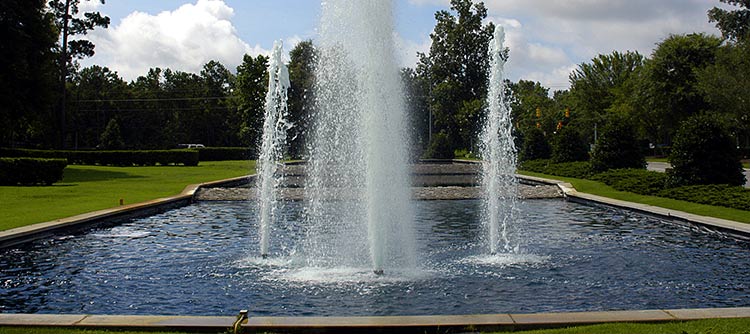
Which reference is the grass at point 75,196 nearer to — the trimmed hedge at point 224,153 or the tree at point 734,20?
the trimmed hedge at point 224,153

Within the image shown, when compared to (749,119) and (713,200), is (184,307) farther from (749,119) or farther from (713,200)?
(749,119)

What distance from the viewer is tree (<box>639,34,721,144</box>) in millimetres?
57562

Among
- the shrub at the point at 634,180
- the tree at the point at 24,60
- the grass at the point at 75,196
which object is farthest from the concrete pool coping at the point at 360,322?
the tree at the point at 24,60

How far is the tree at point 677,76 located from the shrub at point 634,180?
110ft

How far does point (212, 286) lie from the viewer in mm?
9344

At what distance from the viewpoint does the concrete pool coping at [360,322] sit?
6410mm

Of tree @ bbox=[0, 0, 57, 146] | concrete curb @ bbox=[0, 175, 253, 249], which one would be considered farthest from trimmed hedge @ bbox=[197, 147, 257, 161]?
concrete curb @ bbox=[0, 175, 253, 249]

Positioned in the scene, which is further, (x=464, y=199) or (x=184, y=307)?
(x=464, y=199)

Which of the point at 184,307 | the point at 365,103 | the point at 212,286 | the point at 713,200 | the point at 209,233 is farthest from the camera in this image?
the point at 713,200

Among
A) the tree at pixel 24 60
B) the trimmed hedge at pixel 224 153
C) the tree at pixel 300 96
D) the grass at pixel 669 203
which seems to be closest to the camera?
the grass at pixel 669 203

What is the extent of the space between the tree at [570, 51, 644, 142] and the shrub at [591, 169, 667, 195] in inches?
1907

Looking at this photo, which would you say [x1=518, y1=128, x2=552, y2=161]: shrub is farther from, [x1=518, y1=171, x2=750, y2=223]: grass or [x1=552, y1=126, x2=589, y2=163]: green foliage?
[x1=518, y1=171, x2=750, y2=223]: grass

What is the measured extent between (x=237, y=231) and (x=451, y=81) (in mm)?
55445

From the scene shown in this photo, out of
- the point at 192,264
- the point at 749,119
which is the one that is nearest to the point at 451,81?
the point at 749,119
